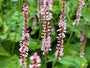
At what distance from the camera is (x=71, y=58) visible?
2059 millimetres

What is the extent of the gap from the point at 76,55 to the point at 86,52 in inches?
11.3

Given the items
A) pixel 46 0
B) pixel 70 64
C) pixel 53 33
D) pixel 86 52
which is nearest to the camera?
pixel 46 0

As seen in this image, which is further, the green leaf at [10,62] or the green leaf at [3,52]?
the green leaf at [3,52]

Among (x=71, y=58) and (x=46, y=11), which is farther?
(x=71, y=58)

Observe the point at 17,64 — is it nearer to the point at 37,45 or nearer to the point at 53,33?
the point at 37,45

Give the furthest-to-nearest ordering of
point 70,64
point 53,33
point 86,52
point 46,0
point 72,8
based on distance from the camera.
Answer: point 72,8 < point 86,52 < point 53,33 < point 70,64 < point 46,0

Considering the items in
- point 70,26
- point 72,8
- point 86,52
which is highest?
point 72,8

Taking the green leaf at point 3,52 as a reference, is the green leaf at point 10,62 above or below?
below

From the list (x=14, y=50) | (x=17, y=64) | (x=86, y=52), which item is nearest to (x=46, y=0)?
(x=17, y=64)

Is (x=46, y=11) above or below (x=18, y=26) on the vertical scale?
above

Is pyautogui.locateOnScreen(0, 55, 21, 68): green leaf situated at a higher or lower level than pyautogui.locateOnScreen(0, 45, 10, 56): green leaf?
lower

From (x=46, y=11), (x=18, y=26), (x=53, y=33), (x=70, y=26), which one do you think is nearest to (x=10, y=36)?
(x=18, y=26)

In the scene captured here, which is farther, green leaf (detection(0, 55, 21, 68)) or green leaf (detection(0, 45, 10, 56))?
green leaf (detection(0, 45, 10, 56))

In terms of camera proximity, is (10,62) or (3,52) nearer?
(10,62)
